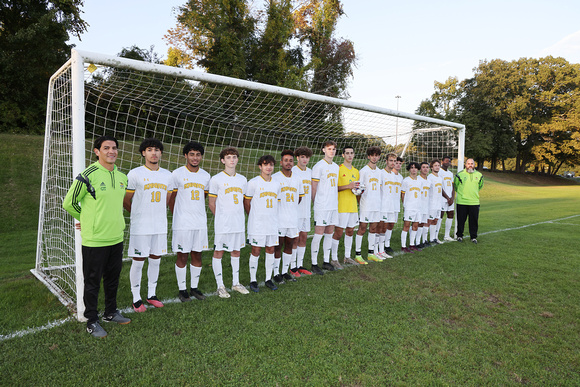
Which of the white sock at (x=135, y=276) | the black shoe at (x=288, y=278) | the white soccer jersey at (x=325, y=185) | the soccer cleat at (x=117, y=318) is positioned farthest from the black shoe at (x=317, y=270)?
the soccer cleat at (x=117, y=318)

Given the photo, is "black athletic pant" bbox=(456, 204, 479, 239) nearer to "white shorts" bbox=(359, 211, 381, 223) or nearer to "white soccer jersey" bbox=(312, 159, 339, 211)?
"white shorts" bbox=(359, 211, 381, 223)

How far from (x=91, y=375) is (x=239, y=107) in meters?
4.74

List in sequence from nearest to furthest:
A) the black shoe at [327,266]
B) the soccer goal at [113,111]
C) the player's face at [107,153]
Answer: the player's face at [107,153] < the soccer goal at [113,111] < the black shoe at [327,266]

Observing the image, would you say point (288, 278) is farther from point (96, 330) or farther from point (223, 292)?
point (96, 330)

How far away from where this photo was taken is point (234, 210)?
13.4 feet

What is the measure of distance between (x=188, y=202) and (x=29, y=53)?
16.6 metres

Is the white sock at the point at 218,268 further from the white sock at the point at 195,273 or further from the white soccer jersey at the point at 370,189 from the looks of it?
the white soccer jersey at the point at 370,189

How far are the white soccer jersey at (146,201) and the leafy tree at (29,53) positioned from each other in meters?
15.2

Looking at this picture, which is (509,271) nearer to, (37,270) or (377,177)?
(377,177)

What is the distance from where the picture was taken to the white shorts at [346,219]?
5512mm

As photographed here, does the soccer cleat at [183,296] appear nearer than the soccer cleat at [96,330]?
No

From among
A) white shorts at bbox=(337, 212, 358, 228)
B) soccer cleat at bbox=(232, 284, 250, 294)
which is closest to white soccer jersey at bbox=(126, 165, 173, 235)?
soccer cleat at bbox=(232, 284, 250, 294)

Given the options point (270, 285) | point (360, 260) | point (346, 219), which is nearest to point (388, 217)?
point (360, 260)

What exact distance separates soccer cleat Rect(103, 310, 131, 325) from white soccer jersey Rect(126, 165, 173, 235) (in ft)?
2.79
